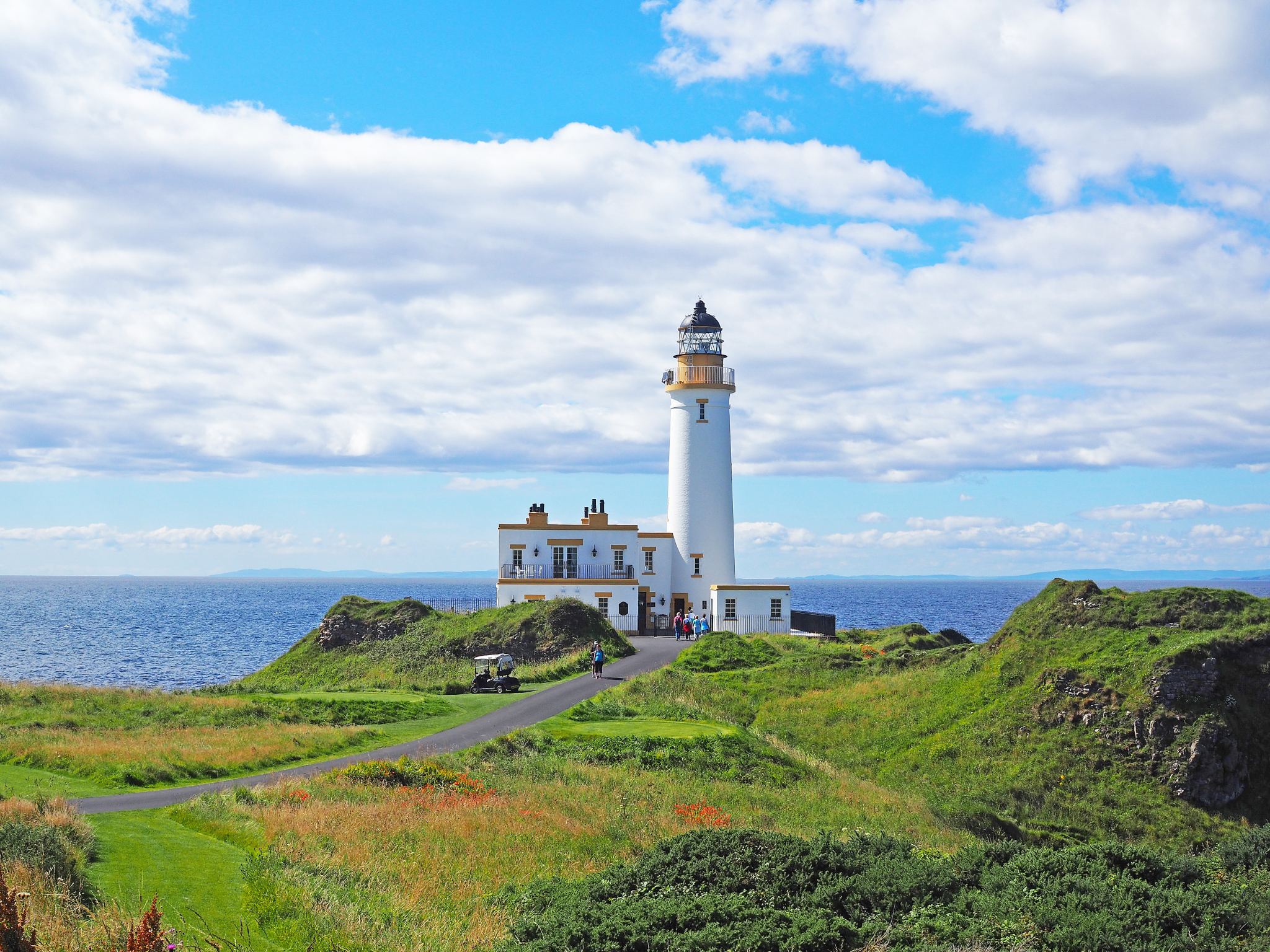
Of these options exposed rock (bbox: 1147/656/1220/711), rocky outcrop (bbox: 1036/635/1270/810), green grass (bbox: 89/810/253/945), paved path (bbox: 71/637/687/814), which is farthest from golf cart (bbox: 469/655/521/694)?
green grass (bbox: 89/810/253/945)

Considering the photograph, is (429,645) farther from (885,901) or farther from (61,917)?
(885,901)

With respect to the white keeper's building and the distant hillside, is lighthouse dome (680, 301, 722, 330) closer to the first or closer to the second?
the white keeper's building

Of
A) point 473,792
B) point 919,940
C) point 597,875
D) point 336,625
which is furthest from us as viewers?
point 336,625

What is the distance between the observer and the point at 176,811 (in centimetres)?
1630

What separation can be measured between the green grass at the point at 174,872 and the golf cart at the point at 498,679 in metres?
20.8

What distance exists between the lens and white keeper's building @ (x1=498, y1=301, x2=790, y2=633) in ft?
171

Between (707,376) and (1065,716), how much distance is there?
30.2 meters

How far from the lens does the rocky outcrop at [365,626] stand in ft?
168

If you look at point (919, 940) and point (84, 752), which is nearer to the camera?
point (919, 940)

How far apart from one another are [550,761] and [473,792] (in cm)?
427

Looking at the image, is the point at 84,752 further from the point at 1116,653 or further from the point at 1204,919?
the point at 1116,653

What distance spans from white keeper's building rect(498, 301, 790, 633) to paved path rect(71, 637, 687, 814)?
6.03 m

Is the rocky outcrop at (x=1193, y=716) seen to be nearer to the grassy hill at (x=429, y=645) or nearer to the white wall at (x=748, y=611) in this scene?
the grassy hill at (x=429, y=645)

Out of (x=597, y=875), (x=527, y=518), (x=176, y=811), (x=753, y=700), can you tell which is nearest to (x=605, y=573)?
(x=527, y=518)
